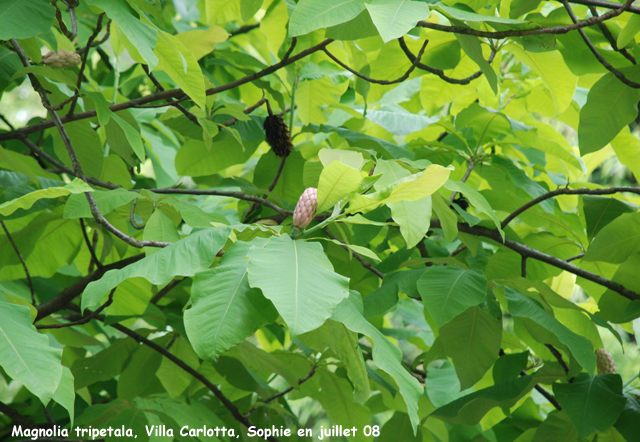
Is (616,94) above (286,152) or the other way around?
above

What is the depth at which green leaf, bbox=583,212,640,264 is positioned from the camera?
2.70 feet

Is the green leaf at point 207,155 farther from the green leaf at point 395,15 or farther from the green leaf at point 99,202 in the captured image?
the green leaf at point 395,15

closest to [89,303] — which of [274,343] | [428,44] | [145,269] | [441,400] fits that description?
[145,269]

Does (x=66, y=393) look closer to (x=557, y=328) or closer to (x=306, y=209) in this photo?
(x=306, y=209)

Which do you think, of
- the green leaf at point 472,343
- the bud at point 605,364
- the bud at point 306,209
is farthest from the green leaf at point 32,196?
the bud at point 605,364

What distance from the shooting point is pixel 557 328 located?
0.76 m

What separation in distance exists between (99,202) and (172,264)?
0.30 m

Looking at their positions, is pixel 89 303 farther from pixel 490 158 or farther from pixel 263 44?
pixel 263 44

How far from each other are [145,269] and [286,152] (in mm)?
633

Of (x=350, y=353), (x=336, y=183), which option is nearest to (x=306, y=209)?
(x=336, y=183)

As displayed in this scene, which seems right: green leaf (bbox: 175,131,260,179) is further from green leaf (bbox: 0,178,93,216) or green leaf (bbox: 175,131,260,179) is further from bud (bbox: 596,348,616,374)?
bud (bbox: 596,348,616,374)

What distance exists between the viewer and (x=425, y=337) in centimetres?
146

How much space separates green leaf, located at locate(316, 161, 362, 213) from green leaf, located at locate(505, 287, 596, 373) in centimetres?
41

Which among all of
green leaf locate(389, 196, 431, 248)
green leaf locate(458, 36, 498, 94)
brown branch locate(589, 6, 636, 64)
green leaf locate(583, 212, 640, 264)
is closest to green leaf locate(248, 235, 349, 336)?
green leaf locate(389, 196, 431, 248)
